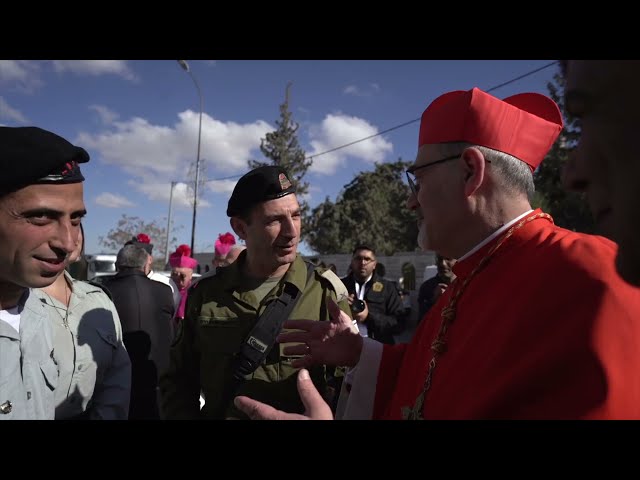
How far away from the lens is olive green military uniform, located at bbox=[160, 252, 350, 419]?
85.6 inches

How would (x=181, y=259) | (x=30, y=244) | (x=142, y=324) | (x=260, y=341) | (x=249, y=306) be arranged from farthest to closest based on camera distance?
(x=181, y=259), (x=142, y=324), (x=249, y=306), (x=260, y=341), (x=30, y=244)

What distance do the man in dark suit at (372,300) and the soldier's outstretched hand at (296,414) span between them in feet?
10.6

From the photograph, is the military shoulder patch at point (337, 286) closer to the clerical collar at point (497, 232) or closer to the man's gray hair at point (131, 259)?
the clerical collar at point (497, 232)

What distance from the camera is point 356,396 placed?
1.84m

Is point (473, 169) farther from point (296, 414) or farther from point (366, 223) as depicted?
point (366, 223)

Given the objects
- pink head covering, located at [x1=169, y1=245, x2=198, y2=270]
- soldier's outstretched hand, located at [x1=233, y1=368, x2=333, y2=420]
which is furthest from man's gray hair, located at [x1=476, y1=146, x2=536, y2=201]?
pink head covering, located at [x1=169, y1=245, x2=198, y2=270]

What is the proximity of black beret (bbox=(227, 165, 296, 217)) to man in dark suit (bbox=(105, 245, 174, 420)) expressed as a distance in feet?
5.22

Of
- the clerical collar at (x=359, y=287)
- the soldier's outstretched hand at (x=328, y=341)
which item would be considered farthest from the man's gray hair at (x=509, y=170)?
the clerical collar at (x=359, y=287)

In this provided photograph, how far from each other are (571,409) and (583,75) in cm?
77

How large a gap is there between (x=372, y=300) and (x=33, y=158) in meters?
4.48

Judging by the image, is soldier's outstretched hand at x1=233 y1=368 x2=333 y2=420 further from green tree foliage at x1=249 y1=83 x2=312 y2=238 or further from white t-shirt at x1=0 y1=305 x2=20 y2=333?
green tree foliage at x1=249 y1=83 x2=312 y2=238

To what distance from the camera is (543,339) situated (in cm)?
113

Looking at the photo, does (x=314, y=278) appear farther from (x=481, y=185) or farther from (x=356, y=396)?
(x=481, y=185)

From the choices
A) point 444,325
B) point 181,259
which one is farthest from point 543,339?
point 181,259
